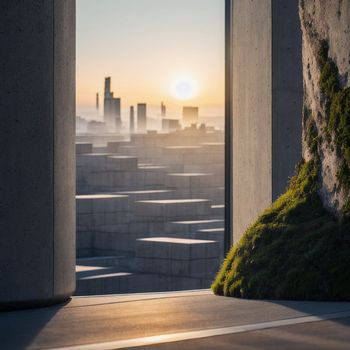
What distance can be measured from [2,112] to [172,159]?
50461 millimetres

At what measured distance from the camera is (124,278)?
24391 mm

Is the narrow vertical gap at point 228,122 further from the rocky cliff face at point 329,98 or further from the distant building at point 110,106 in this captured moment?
the distant building at point 110,106

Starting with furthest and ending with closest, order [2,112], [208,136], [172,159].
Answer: [208,136] → [172,159] → [2,112]

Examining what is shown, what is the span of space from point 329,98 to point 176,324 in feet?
10.1

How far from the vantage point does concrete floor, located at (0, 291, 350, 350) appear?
6461 mm

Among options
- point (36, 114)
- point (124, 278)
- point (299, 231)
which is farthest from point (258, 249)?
point (124, 278)

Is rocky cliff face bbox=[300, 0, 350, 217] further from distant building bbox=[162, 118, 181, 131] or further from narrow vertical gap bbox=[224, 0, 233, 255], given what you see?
distant building bbox=[162, 118, 181, 131]

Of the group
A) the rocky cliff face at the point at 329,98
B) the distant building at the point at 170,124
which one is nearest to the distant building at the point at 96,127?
the distant building at the point at 170,124

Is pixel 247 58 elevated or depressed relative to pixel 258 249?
elevated

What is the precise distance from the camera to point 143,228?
1260 inches

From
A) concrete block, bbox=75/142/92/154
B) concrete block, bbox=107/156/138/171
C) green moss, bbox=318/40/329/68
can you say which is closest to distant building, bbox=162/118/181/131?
concrete block, bbox=75/142/92/154

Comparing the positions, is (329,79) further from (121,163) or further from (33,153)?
(121,163)

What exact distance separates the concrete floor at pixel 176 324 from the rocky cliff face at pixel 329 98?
1.25 meters

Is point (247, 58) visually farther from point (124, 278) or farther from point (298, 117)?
point (124, 278)
